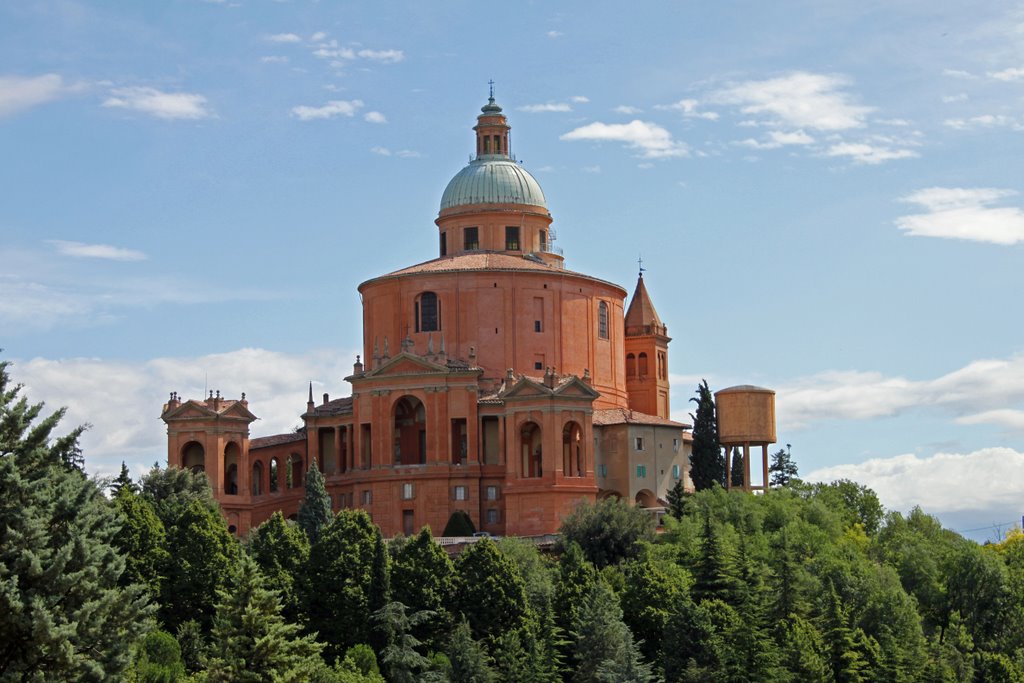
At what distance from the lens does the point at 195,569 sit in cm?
6656

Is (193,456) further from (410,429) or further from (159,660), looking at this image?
(159,660)

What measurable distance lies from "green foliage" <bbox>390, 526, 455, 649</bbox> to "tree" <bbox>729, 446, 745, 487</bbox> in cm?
2658

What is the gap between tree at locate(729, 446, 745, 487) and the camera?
92438 mm

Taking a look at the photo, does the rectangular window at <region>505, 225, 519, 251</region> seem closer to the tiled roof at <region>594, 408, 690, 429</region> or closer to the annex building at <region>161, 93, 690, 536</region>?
the annex building at <region>161, 93, 690, 536</region>

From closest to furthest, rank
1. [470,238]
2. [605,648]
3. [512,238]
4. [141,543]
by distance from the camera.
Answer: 1. [605,648]
2. [141,543]
3. [512,238]
4. [470,238]

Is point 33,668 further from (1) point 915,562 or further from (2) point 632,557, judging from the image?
(1) point 915,562

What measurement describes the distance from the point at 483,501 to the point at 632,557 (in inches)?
483

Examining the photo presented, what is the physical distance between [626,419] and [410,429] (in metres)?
10.2

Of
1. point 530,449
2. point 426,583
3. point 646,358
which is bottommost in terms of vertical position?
Answer: point 426,583

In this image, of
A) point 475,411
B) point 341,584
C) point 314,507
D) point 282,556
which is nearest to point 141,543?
point 282,556

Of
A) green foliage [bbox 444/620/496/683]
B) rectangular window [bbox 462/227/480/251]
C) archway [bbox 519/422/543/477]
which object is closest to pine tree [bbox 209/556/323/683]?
green foliage [bbox 444/620/496/683]

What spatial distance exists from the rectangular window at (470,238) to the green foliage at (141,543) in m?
32.9

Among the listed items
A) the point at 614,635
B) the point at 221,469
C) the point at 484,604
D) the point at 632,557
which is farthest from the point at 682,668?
the point at 221,469

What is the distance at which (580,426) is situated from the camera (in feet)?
284
